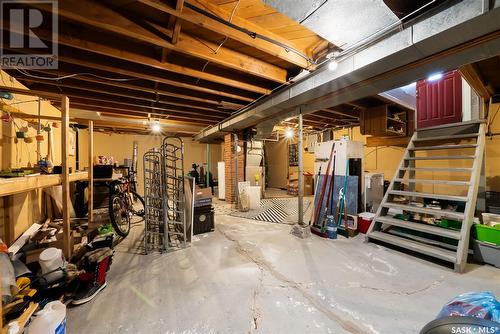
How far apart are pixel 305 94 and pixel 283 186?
720 cm

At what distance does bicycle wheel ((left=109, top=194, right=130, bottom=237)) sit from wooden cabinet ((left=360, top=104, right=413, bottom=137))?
17.5 ft

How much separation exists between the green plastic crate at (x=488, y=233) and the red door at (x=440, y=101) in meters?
2.17

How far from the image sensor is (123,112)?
531cm

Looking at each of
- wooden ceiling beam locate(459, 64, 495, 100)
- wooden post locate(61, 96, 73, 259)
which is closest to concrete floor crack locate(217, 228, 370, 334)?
wooden post locate(61, 96, 73, 259)

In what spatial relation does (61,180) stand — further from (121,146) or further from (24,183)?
(121,146)

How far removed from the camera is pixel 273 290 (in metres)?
2.02

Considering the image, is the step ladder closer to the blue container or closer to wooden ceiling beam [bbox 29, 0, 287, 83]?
the blue container

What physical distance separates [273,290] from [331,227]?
190 centimetres

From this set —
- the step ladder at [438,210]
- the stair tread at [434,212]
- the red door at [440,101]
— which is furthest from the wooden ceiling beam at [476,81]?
the stair tread at [434,212]

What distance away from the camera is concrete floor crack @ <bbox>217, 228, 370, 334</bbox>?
157 centimetres

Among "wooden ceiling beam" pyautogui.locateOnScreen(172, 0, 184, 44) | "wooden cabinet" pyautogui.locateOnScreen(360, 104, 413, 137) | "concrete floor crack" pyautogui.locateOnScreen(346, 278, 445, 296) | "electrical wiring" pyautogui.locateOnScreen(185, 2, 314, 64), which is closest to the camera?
"wooden ceiling beam" pyautogui.locateOnScreen(172, 0, 184, 44)

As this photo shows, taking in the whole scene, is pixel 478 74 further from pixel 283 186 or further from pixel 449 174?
pixel 283 186

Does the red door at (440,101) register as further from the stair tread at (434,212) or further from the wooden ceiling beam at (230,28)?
the wooden ceiling beam at (230,28)

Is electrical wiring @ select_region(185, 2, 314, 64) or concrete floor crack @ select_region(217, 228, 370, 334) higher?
electrical wiring @ select_region(185, 2, 314, 64)
